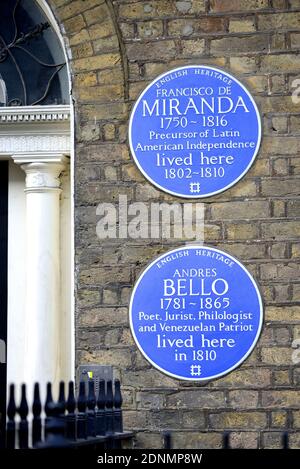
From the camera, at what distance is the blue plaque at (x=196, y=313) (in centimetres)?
731

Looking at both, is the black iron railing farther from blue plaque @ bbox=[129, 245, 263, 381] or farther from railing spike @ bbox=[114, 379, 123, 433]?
blue plaque @ bbox=[129, 245, 263, 381]

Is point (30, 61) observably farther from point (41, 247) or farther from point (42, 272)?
point (42, 272)

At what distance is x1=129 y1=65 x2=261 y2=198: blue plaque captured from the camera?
7.48 meters

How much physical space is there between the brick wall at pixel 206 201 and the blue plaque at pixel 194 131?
0.23 feet

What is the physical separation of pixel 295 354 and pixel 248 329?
1.10 ft

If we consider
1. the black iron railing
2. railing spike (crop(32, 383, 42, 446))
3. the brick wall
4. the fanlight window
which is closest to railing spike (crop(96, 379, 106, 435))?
the black iron railing

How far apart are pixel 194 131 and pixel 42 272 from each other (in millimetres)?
1560

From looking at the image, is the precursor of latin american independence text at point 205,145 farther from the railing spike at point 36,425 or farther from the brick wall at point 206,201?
the railing spike at point 36,425

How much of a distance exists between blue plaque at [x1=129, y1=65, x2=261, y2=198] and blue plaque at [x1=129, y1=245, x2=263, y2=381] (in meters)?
0.49

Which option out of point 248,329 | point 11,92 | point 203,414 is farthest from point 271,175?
point 11,92

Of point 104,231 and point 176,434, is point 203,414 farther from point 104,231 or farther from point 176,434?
point 104,231

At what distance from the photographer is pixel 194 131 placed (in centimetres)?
752

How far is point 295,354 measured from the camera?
7250 millimetres

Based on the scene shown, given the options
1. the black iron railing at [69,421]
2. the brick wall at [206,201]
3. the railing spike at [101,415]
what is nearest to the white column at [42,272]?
the brick wall at [206,201]
